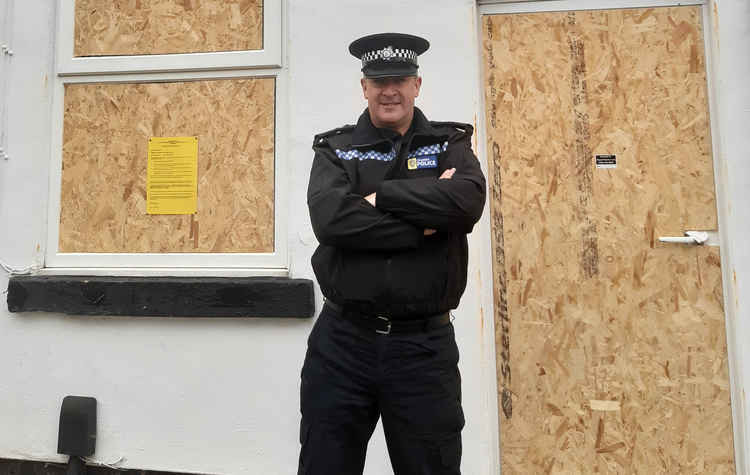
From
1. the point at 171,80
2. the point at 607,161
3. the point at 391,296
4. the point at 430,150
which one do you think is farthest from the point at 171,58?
the point at 607,161

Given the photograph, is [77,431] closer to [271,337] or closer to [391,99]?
[271,337]

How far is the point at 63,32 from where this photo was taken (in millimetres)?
2840

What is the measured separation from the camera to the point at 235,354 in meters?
2.57

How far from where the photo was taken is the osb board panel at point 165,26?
2.75 meters

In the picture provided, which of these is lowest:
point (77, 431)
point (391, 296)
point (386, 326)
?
point (77, 431)

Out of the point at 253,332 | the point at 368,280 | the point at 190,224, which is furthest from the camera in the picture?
the point at 190,224

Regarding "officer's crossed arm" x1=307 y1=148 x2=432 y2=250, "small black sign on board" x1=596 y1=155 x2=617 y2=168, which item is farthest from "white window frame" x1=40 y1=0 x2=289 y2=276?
"small black sign on board" x1=596 y1=155 x2=617 y2=168

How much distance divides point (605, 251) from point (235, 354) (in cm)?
216

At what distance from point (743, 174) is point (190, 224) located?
309 centimetres

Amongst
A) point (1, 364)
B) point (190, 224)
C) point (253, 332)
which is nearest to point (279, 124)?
point (190, 224)

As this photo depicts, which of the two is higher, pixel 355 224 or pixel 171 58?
pixel 171 58

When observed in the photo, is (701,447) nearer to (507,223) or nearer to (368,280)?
(507,223)

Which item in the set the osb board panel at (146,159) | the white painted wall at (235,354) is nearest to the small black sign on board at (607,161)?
the white painted wall at (235,354)

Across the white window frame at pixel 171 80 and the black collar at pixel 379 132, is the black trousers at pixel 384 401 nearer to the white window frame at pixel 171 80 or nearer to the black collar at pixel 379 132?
the black collar at pixel 379 132
